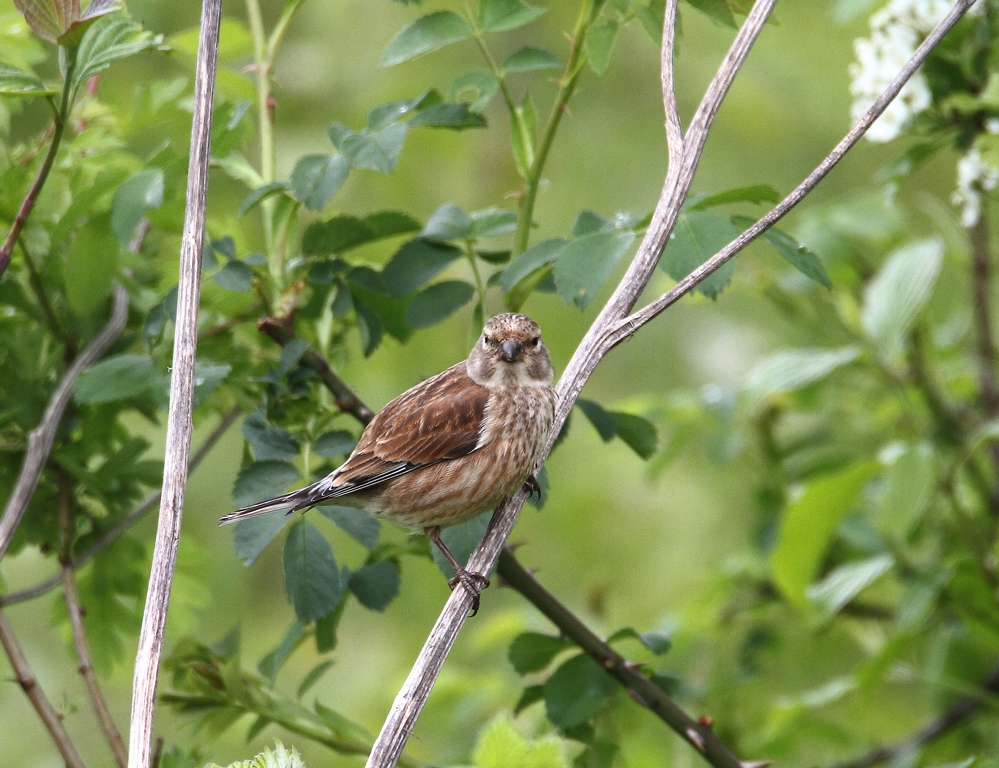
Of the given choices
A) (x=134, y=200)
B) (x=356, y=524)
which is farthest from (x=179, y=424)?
(x=134, y=200)

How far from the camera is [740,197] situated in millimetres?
2297

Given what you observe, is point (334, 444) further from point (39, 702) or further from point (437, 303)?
point (39, 702)

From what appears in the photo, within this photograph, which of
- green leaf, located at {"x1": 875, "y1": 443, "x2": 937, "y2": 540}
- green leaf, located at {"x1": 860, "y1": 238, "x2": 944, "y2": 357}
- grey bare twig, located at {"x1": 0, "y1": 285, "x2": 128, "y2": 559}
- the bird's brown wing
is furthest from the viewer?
green leaf, located at {"x1": 860, "y1": 238, "x2": 944, "y2": 357}

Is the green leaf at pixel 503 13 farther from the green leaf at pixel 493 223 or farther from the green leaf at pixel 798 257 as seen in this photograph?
the green leaf at pixel 798 257

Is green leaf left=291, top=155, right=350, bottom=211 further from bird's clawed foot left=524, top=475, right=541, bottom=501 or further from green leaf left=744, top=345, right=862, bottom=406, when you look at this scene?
green leaf left=744, top=345, right=862, bottom=406

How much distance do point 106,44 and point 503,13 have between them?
0.90 m

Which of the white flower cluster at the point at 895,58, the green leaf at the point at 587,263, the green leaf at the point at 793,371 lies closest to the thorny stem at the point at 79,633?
the green leaf at the point at 587,263

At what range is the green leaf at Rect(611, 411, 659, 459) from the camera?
2506mm

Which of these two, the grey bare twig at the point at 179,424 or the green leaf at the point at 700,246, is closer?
the grey bare twig at the point at 179,424

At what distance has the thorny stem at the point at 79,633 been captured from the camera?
2262 mm

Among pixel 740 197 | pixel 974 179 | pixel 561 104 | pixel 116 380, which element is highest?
pixel 561 104

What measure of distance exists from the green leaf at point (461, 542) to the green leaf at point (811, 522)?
3.64 feet

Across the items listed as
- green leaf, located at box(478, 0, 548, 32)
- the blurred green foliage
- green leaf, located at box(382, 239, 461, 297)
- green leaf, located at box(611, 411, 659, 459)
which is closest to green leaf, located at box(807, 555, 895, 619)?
the blurred green foliage

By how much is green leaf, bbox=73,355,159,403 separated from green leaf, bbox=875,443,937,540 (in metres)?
2.03
